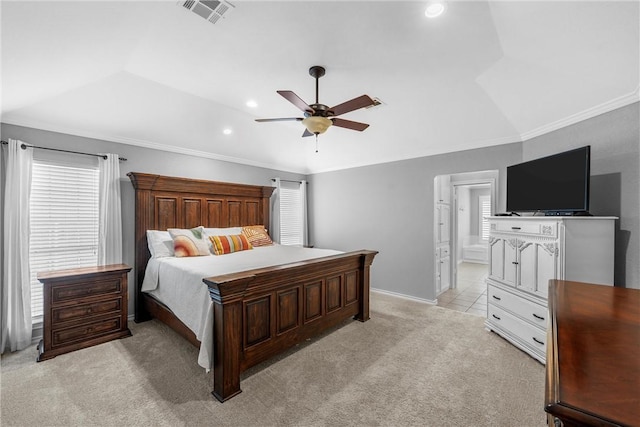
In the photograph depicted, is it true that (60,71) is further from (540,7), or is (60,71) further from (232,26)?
(540,7)

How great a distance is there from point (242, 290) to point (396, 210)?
3.33 m

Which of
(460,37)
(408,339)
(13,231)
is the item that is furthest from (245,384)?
(460,37)

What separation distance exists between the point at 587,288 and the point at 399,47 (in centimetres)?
223

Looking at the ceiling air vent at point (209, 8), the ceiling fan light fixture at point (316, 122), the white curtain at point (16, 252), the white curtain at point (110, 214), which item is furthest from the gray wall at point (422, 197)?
the white curtain at point (16, 252)

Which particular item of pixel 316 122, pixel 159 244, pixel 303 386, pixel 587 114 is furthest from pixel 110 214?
pixel 587 114

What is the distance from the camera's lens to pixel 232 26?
2164mm

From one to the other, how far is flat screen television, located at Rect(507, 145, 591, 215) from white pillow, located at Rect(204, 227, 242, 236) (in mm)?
3902

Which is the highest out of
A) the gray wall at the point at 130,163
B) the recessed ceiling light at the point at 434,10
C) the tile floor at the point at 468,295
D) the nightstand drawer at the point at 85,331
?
the recessed ceiling light at the point at 434,10

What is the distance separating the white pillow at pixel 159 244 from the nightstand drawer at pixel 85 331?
0.84 m

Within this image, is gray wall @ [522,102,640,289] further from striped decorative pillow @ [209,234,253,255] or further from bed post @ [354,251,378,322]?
striped decorative pillow @ [209,234,253,255]

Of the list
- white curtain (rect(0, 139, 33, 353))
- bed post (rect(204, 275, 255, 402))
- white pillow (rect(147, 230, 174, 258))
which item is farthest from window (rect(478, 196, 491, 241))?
white curtain (rect(0, 139, 33, 353))

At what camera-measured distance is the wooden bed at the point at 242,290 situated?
2156 mm

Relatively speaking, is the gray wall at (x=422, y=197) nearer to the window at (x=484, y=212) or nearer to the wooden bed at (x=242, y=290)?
the wooden bed at (x=242, y=290)

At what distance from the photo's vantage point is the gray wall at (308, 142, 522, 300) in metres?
4.13
